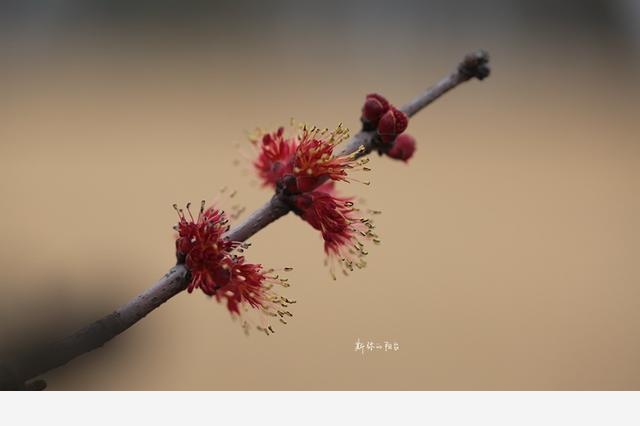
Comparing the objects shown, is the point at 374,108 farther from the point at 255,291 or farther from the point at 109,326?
the point at 109,326

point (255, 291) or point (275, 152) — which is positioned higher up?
point (275, 152)

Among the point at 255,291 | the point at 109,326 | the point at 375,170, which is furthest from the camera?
the point at 375,170

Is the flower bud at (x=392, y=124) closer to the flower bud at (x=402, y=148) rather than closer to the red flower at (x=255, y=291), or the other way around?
the flower bud at (x=402, y=148)

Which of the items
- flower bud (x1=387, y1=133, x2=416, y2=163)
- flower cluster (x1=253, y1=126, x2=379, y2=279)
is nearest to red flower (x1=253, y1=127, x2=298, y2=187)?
flower cluster (x1=253, y1=126, x2=379, y2=279)

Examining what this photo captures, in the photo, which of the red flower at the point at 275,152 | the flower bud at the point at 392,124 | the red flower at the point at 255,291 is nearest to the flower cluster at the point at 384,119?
the flower bud at the point at 392,124

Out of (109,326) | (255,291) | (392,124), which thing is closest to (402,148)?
(392,124)

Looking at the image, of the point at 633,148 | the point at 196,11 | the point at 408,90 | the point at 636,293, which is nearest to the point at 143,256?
the point at 196,11
